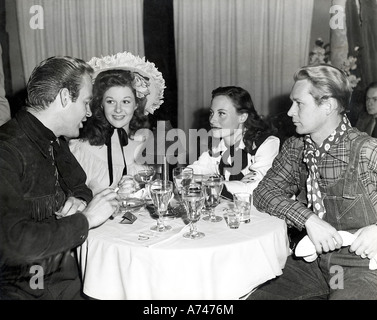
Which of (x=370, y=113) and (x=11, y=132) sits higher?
(x=11, y=132)

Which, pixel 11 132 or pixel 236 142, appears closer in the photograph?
pixel 11 132

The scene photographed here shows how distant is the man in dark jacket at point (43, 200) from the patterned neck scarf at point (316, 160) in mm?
1076

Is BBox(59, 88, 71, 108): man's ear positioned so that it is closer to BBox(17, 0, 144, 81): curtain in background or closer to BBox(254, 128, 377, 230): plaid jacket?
BBox(254, 128, 377, 230): plaid jacket

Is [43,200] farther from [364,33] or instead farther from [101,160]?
[364,33]

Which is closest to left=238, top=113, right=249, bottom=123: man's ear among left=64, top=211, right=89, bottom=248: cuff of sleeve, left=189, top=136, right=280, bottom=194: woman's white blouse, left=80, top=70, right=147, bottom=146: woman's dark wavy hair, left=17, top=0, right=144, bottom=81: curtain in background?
left=189, top=136, right=280, bottom=194: woman's white blouse

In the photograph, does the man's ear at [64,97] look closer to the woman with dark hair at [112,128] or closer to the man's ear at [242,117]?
the woman with dark hair at [112,128]

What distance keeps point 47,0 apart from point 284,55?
295cm

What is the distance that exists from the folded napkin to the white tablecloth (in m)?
0.19

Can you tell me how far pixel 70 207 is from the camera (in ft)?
6.44

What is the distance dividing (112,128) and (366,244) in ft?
6.66

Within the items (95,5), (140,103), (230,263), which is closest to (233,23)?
(95,5)

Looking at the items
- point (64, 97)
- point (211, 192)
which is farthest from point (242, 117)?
point (64, 97)

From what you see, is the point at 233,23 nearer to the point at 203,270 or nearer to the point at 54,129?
the point at 54,129

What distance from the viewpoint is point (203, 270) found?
63.4 inches
